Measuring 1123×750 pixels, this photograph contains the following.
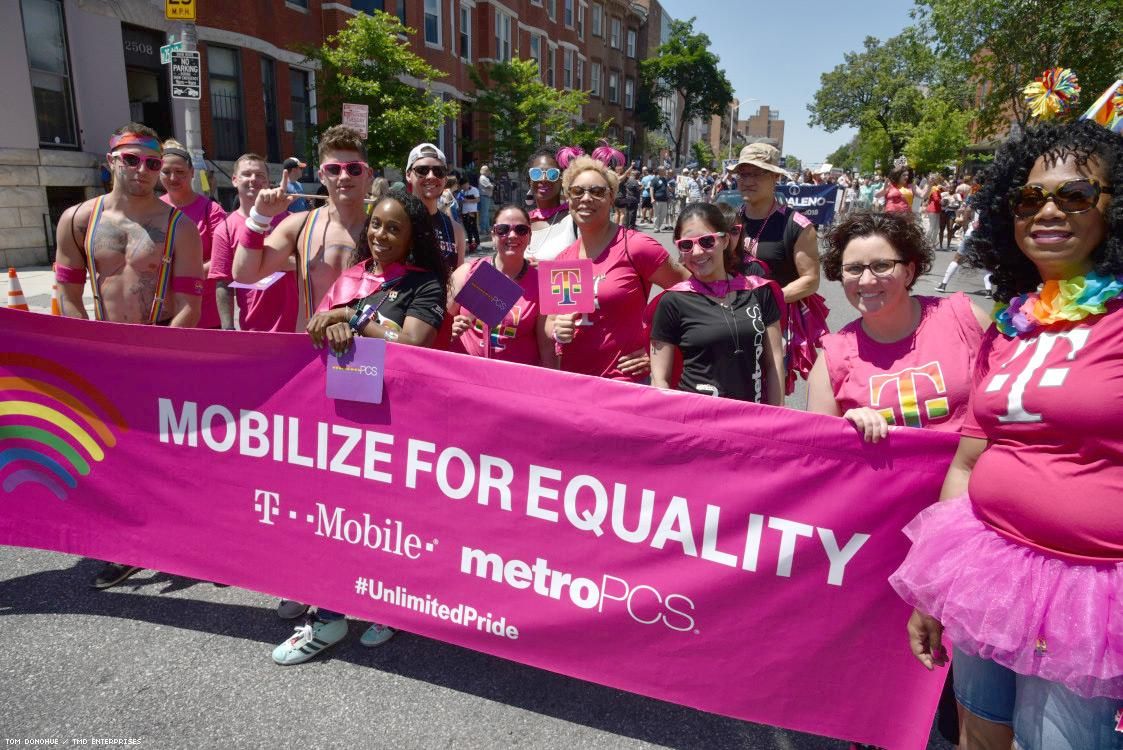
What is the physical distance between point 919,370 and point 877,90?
78.6m

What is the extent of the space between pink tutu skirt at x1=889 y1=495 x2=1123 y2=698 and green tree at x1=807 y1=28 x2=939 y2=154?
205ft

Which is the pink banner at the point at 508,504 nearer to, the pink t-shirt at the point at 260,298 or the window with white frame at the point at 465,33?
the pink t-shirt at the point at 260,298

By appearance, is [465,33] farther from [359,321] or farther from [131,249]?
[359,321]

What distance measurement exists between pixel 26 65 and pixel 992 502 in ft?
52.8

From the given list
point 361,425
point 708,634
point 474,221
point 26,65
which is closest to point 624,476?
point 708,634

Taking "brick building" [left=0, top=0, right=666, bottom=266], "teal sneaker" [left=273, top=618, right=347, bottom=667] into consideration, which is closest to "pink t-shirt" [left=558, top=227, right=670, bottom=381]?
"teal sneaker" [left=273, top=618, right=347, bottom=667]

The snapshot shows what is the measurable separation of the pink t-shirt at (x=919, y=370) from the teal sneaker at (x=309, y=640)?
7.48ft

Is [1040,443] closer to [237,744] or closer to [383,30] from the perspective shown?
[237,744]

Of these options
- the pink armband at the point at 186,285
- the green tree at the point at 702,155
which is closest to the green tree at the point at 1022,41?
the pink armband at the point at 186,285

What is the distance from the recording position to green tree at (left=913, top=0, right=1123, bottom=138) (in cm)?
1981

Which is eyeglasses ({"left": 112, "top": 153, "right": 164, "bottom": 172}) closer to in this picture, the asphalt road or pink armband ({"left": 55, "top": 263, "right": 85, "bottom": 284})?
pink armband ({"left": 55, "top": 263, "right": 85, "bottom": 284})

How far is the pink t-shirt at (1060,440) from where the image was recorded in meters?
1.52

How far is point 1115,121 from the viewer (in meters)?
2.09

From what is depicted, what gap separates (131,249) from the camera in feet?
12.4
